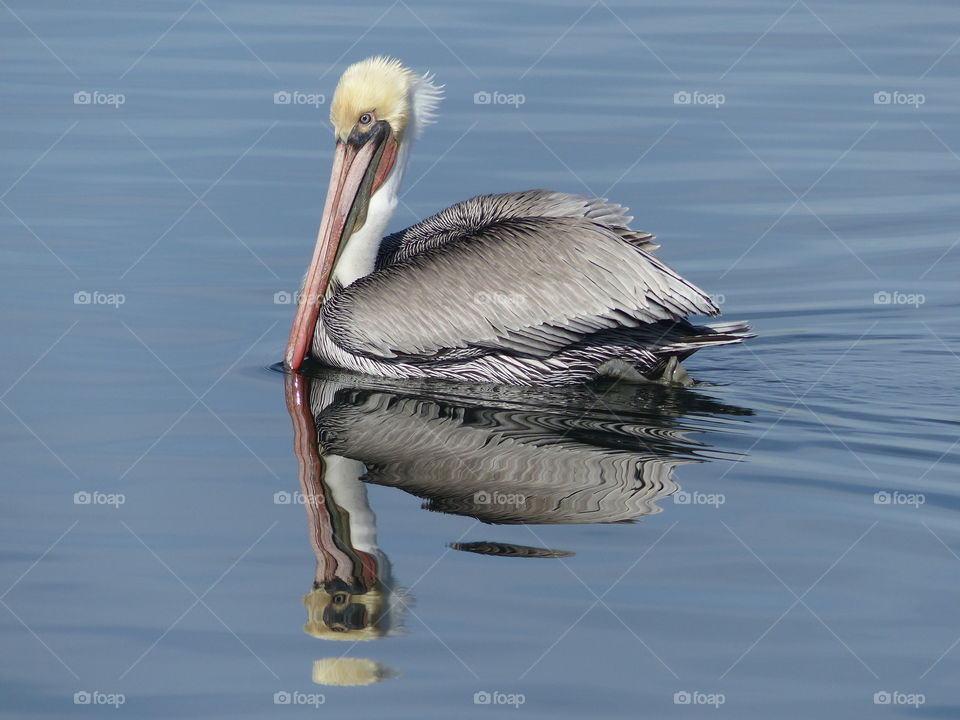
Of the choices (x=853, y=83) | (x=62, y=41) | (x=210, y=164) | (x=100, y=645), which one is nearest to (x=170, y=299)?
(x=210, y=164)

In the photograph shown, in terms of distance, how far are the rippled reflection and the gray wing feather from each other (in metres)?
0.26

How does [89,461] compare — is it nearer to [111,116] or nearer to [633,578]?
[633,578]

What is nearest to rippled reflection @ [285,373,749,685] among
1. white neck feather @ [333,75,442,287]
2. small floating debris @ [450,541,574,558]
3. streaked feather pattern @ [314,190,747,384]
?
small floating debris @ [450,541,574,558]

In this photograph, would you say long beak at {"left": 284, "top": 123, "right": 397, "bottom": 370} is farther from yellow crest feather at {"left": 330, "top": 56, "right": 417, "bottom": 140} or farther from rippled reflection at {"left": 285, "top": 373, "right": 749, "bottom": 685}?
rippled reflection at {"left": 285, "top": 373, "right": 749, "bottom": 685}

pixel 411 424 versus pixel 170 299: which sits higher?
pixel 170 299

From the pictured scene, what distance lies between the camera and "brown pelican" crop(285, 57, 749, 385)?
701 cm

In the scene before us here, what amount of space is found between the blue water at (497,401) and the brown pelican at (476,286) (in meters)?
0.23

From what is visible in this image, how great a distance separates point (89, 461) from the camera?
6.11m

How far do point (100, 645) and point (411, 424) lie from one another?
2233mm

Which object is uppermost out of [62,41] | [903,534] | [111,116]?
[62,41]

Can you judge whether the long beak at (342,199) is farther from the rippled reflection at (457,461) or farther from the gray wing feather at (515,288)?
the rippled reflection at (457,461)

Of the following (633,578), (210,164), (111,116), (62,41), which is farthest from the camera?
(62,41)

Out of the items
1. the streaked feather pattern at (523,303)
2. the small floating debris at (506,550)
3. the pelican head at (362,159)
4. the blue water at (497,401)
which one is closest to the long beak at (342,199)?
the pelican head at (362,159)

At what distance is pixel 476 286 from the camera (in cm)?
719
